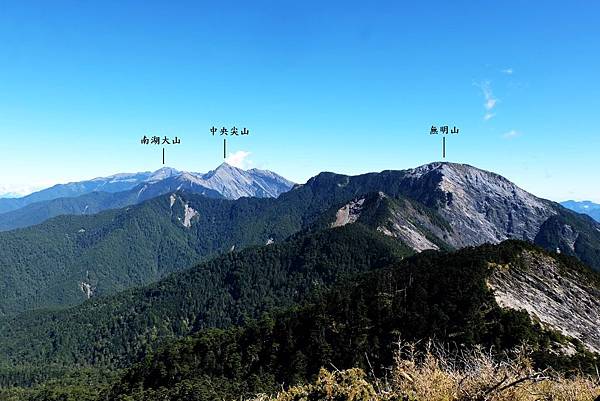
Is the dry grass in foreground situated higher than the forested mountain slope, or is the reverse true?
the dry grass in foreground

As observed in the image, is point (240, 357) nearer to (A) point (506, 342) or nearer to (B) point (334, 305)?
(B) point (334, 305)

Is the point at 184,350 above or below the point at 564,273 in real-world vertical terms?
below

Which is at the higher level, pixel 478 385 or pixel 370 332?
pixel 478 385

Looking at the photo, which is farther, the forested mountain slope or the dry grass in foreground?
the forested mountain slope

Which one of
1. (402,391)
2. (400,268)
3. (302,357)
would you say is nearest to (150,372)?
(302,357)

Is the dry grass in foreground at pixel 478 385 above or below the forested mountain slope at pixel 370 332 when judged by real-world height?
above

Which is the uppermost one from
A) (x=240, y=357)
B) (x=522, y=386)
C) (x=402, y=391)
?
(x=522, y=386)

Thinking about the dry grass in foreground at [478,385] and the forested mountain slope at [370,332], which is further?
the forested mountain slope at [370,332]

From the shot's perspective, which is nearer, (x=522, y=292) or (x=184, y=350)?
(x=522, y=292)

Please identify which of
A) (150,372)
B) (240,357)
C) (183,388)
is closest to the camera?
(183,388)

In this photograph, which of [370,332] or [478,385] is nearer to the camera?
[478,385]

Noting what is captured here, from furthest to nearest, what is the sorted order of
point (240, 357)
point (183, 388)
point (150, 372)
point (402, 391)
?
point (150, 372), point (240, 357), point (183, 388), point (402, 391)
